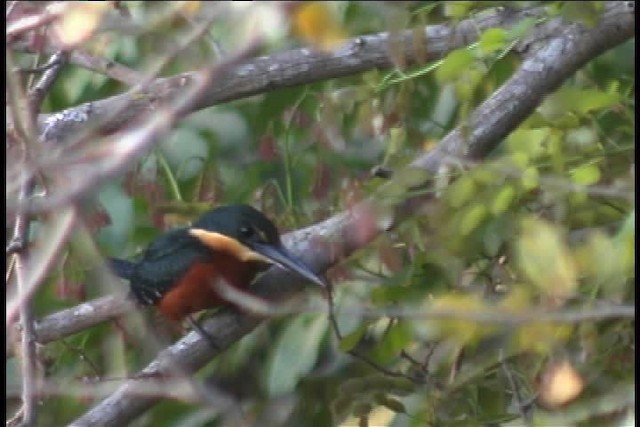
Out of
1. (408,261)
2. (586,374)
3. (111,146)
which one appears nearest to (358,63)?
(408,261)

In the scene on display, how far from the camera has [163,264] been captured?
3.47m

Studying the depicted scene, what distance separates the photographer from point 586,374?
245 cm

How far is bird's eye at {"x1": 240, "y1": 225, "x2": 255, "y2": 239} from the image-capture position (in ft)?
10.8

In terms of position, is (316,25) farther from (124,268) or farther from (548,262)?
(124,268)

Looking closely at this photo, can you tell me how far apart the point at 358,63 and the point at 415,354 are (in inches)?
22.7

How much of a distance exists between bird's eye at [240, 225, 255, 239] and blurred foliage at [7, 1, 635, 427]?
0.19 feet

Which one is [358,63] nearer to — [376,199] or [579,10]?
[376,199]

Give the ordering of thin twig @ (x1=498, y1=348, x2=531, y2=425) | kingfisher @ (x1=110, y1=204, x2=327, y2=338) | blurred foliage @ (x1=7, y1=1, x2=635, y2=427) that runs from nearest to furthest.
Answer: blurred foliage @ (x1=7, y1=1, x2=635, y2=427)
thin twig @ (x1=498, y1=348, x2=531, y2=425)
kingfisher @ (x1=110, y1=204, x2=327, y2=338)

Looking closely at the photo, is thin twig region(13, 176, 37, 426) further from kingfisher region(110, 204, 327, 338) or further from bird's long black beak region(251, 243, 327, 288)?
kingfisher region(110, 204, 327, 338)

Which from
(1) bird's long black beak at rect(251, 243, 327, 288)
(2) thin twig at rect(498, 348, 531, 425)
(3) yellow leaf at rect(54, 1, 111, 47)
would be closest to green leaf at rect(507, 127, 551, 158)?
(2) thin twig at rect(498, 348, 531, 425)

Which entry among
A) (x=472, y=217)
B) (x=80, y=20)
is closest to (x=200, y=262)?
(x=472, y=217)

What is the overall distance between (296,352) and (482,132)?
0.61 metres

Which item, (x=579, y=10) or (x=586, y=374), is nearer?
(x=579, y=10)

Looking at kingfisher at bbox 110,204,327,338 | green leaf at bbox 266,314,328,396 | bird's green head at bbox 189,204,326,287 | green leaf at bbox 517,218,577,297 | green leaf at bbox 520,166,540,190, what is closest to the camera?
green leaf at bbox 517,218,577,297
